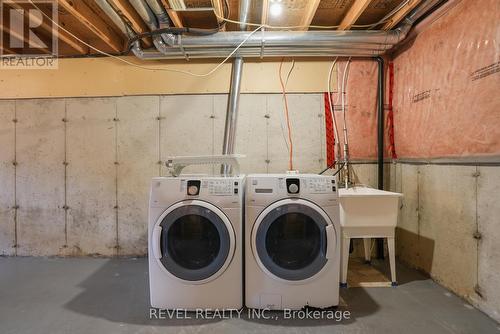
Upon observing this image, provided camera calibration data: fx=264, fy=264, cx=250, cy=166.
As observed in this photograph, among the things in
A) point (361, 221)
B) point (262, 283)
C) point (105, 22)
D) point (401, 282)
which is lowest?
point (401, 282)

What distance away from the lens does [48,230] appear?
2.97 meters

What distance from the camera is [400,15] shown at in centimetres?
237

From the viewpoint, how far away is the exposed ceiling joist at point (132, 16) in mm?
2164

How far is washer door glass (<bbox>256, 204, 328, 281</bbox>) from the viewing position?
1781mm

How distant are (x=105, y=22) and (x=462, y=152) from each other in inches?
134

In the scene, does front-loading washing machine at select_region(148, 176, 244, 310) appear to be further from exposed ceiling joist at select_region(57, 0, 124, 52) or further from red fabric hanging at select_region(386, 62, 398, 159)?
red fabric hanging at select_region(386, 62, 398, 159)

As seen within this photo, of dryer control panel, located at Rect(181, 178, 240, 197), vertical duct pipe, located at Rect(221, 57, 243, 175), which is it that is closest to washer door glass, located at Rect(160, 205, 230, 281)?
dryer control panel, located at Rect(181, 178, 240, 197)

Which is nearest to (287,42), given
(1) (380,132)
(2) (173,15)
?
(2) (173,15)

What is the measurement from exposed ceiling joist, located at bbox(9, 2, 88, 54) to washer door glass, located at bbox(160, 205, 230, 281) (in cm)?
227

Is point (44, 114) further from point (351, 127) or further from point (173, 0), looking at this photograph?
point (351, 127)

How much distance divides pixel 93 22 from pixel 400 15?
2.80 m

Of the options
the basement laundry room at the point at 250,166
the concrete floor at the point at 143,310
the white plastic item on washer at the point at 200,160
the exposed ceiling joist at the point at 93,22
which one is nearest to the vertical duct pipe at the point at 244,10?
the basement laundry room at the point at 250,166

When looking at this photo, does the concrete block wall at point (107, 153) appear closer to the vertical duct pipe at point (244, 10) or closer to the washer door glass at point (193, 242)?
the vertical duct pipe at point (244, 10)

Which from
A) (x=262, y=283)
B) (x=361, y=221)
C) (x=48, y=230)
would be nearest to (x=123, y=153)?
(x=48, y=230)
